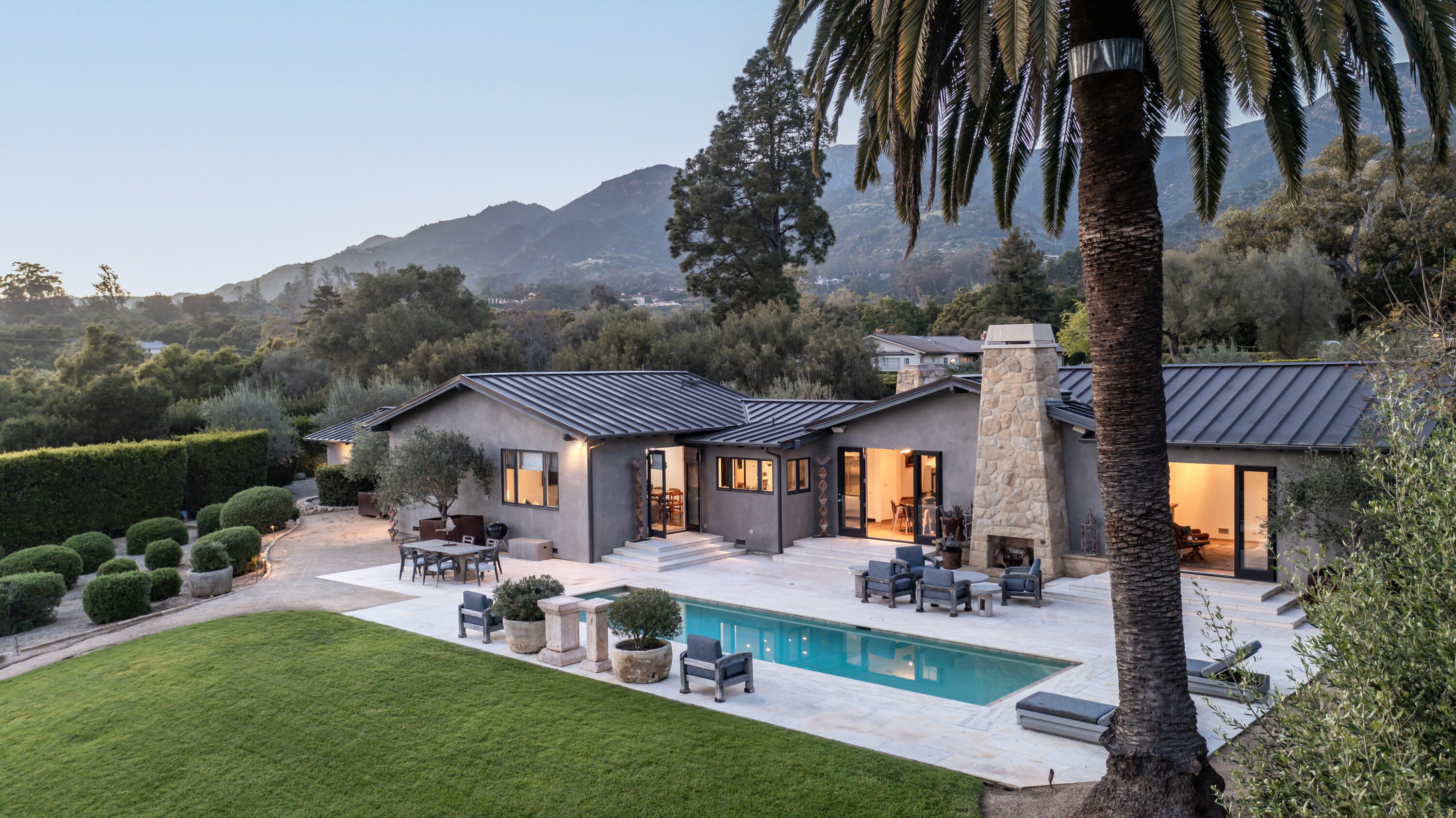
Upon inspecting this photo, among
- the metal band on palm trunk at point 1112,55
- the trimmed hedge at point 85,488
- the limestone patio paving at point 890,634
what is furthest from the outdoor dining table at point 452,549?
the metal band on palm trunk at point 1112,55

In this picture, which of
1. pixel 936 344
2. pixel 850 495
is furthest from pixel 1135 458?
→ pixel 936 344

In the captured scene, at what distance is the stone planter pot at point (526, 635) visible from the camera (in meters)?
13.9

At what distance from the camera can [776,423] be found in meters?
23.5

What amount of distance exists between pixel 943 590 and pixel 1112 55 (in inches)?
407

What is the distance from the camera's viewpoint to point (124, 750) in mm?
10805

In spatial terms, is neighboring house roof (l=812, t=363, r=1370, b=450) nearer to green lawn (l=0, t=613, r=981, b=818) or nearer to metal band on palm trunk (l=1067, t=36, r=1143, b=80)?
metal band on palm trunk (l=1067, t=36, r=1143, b=80)

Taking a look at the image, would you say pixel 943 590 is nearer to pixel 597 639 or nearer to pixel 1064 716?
pixel 1064 716

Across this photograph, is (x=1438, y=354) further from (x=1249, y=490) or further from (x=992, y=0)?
(x=992, y=0)

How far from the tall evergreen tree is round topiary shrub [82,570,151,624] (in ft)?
118

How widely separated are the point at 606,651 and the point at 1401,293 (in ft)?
148

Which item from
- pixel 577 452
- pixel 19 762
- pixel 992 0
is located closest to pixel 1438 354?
pixel 992 0

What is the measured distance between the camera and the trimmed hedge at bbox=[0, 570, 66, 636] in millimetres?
16266

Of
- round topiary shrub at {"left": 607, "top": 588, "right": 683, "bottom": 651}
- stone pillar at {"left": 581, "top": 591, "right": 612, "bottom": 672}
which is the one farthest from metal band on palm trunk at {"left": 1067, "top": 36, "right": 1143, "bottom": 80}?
stone pillar at {"left": 581, "top": 591, "right": 612, "bottom": 672}

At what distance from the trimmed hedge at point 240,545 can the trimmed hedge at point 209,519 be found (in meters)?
5.28
